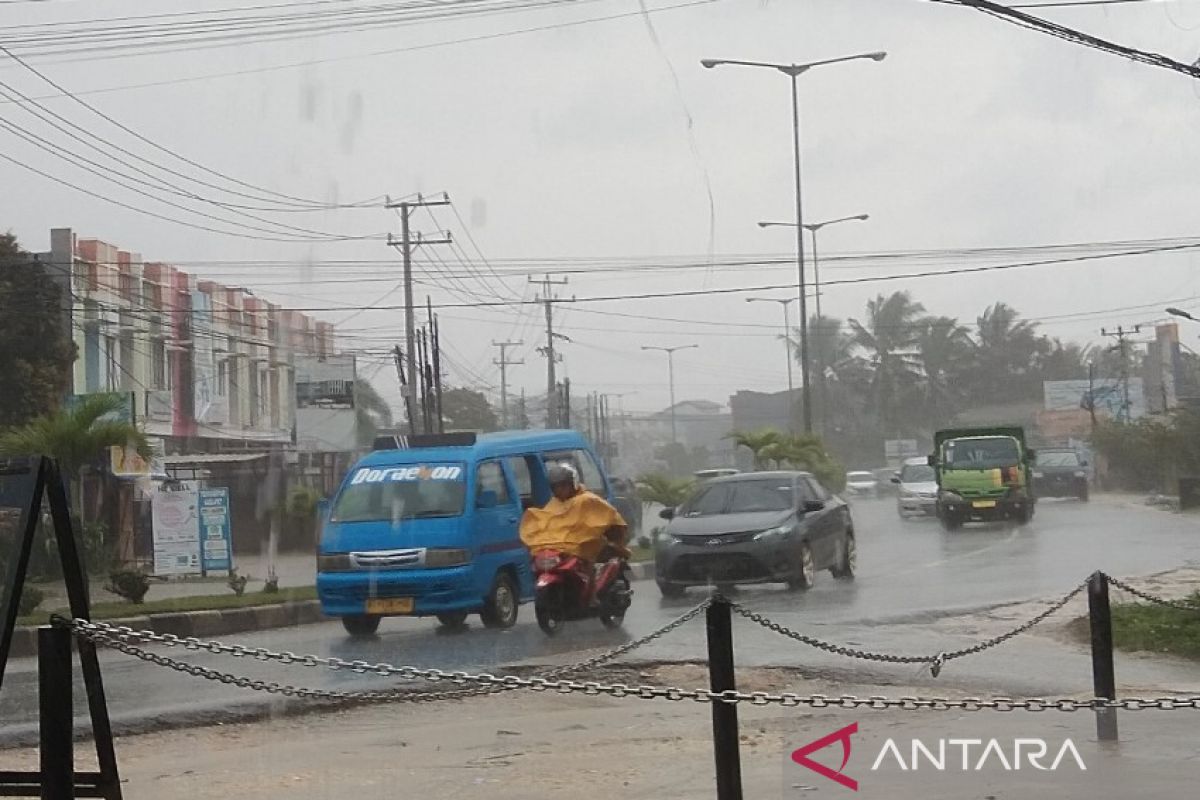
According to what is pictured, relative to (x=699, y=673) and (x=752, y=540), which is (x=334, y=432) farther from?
(x=699, y=673)

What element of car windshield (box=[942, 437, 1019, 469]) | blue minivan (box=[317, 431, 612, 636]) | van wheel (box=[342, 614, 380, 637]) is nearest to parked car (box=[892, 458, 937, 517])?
car windshield (box=[942, 437, 1019, 469])

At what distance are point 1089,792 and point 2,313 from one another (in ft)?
82.3

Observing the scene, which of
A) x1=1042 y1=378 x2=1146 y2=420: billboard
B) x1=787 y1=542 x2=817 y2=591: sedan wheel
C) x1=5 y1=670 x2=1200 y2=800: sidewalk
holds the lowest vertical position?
x1=5 y1=670 x2=1200 y2=800: sidewalk

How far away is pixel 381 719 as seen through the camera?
9281 millimetres

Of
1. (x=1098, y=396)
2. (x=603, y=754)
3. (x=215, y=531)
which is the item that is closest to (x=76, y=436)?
(x=215, y=531)

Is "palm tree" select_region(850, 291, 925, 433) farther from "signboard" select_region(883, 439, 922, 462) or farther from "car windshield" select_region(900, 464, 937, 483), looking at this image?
"car windshield" select_region(900, 464, 937, 483)

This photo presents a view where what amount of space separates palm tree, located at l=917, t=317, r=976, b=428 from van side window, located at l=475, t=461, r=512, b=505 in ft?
106

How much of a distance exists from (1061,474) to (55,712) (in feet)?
115

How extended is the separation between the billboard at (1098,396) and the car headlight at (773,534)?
33.2 meters

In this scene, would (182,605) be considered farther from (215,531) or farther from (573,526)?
(573,526)

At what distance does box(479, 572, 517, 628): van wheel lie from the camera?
14.0 meters

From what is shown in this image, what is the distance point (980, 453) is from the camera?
28.4m

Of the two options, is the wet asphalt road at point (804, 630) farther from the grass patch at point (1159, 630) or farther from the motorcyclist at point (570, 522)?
the motorcyclist at point (570, 522)

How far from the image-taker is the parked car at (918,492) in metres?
32.4
